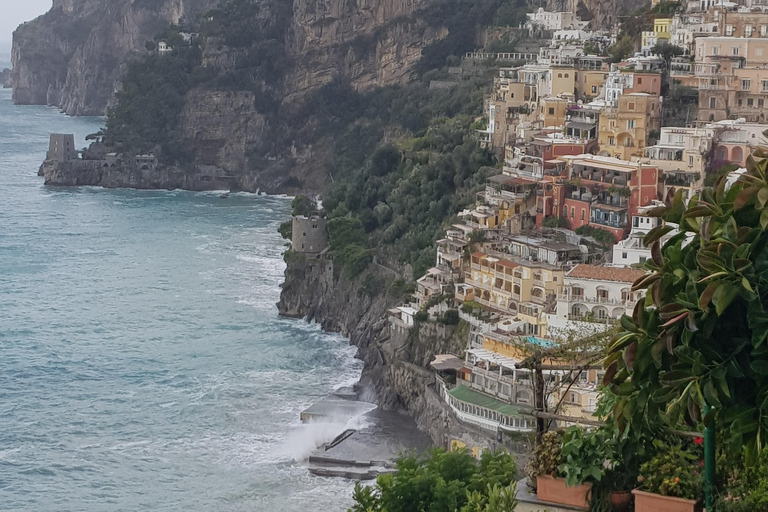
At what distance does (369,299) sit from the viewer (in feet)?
131

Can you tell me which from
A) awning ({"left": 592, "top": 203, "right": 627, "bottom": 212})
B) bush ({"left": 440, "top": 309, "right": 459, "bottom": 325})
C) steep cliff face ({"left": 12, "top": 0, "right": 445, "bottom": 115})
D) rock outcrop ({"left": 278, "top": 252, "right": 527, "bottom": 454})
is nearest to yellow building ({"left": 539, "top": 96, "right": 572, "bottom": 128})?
rock outcrop ({"left": 278, "top": 252, "right": 527, "bottom": 454})

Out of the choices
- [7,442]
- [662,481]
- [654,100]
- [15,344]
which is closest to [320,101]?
[15,344]

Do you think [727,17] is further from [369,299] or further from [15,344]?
[15,344]

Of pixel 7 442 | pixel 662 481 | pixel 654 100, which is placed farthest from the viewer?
pixel 654 100

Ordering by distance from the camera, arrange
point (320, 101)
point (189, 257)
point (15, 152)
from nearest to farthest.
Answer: point (189, 257) → point (320, 101) → point (15, 152)

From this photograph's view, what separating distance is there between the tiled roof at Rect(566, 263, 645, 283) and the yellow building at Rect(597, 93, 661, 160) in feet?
23.7

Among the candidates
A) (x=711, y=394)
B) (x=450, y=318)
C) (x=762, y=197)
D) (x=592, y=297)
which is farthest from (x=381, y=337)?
(x=762, y=197)

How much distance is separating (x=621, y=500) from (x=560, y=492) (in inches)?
16.0

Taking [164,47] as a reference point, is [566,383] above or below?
below

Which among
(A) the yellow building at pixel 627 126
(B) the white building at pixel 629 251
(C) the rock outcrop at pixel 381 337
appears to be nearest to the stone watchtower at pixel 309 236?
(C) the rock outcrop at pixel 381 337

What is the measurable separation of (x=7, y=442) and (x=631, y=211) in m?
13.9

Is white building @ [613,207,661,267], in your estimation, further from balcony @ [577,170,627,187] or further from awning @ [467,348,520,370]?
awning @ [467,348,520,370]

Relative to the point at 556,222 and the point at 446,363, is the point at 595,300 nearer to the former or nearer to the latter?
the point at 446,363

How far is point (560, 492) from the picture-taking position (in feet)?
33.4
